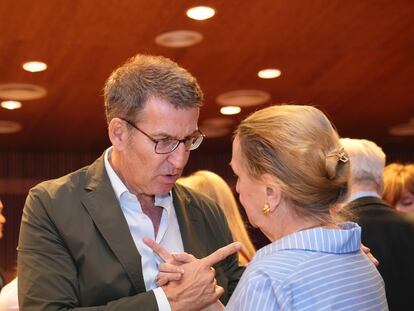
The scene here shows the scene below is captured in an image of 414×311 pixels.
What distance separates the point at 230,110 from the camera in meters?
7.62

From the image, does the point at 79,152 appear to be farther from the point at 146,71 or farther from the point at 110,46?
the point at 146,71

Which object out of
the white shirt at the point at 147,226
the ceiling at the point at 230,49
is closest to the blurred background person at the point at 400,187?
the ceiling at the point at 230,49

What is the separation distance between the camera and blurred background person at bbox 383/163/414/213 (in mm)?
3947

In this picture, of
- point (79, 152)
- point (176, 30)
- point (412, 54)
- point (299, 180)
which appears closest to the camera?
point (299, 180)

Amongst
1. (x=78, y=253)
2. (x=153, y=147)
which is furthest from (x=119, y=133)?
(x=78, y=253)

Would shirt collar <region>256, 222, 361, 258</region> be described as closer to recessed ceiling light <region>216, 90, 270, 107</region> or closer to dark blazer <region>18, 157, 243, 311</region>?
dark blazer <region>18, 157, 243, 311</region>

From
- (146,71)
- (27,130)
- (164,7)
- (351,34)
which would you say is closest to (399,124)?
(351,34)

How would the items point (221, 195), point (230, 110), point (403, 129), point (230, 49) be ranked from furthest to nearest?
point (403, 129)
point (230, 110)
point (230, 49)
point (221, 195)

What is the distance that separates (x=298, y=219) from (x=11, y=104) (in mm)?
5521

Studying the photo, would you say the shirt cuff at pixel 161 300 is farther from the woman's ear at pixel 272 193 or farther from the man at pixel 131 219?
the woman's ear at pixel 272 193

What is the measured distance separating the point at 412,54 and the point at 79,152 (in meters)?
4.67

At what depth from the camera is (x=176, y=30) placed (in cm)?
527

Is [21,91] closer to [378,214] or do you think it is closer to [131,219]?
[378,214]

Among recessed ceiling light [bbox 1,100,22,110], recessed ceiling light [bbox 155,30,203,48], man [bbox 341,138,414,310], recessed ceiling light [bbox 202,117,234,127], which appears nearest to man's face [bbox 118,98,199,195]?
man [bbox 341,138,414,310]
